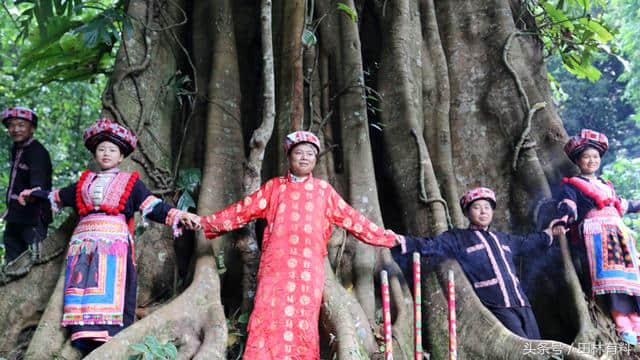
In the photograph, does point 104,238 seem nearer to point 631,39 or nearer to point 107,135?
point 107,135

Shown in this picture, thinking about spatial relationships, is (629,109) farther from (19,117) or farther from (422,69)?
(19,117)

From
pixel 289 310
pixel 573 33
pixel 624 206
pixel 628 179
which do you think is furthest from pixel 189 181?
pixel 628 179

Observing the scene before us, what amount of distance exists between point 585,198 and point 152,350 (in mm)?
3303

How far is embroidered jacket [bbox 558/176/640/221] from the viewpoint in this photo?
462cm

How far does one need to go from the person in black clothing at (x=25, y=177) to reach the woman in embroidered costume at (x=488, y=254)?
269cm

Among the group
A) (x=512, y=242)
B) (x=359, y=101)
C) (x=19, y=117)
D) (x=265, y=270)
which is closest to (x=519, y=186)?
(x=512, y=242)

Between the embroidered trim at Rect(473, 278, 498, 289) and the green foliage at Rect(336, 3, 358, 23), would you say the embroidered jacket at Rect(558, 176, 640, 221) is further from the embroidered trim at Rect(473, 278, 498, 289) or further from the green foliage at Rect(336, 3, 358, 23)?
the green foliage at Rect(336, 3, 358, 23)

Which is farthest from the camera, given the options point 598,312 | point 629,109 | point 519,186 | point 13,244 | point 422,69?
point 629,109

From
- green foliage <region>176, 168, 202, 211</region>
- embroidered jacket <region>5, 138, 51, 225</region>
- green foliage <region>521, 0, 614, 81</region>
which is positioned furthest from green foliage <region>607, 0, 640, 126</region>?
embroidered jacket <region>5, 138, 51, 225</region>

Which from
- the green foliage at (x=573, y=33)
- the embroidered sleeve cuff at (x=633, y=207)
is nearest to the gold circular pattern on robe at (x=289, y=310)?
the embroidered sleeve cuff at (x=633, y=207)

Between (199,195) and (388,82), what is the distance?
1919 mm

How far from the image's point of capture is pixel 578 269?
4730mm

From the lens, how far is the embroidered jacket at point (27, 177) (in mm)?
4625

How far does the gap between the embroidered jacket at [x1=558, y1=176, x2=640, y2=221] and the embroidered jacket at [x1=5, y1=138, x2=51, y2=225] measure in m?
3.89
